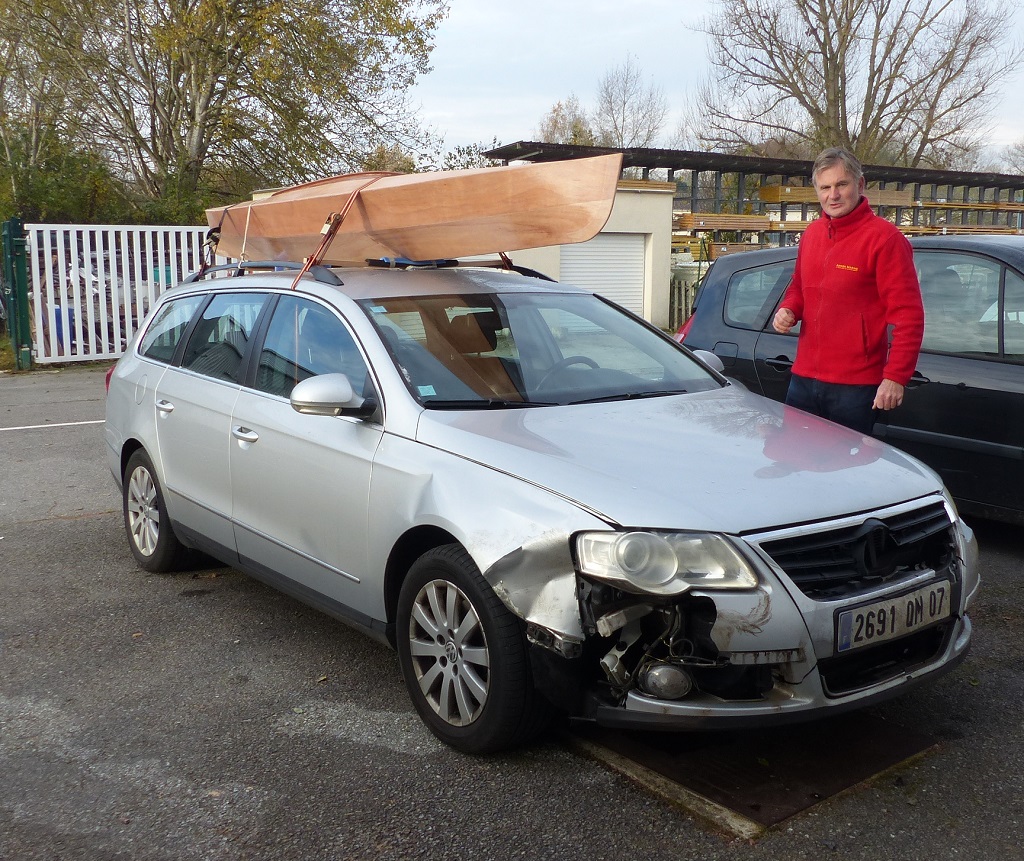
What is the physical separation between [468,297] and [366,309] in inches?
18.2

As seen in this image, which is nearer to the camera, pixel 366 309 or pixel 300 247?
pixel 366 309

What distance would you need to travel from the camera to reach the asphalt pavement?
278cm

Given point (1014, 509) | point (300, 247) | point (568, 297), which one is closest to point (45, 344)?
point (300, 247)

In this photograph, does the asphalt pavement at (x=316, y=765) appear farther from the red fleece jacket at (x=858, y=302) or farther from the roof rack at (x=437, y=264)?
the roof rack at (x=437, y=264)

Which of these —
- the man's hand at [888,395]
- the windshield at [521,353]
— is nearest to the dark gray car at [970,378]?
the man's hand at [888,395]

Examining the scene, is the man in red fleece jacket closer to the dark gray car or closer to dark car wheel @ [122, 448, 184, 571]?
the dark gray car

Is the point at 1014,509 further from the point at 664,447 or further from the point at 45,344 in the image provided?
the point at 45,344

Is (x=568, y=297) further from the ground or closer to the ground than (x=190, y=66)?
closer to the ground

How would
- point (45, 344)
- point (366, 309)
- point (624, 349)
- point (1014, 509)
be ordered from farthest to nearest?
point (45, 344) → point (1014, 509) → point (624, 349) → point (366, 309)

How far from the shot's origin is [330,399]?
3551 mm

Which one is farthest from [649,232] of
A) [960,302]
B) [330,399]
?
[330,399]

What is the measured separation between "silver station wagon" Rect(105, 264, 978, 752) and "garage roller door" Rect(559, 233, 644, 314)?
1725 centimetres

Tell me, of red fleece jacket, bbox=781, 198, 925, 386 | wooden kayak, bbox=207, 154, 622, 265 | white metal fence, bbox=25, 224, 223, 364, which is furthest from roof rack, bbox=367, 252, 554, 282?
white metal fence, bbox=25, 224, 223, 364

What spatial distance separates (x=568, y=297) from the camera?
15.0 ft
